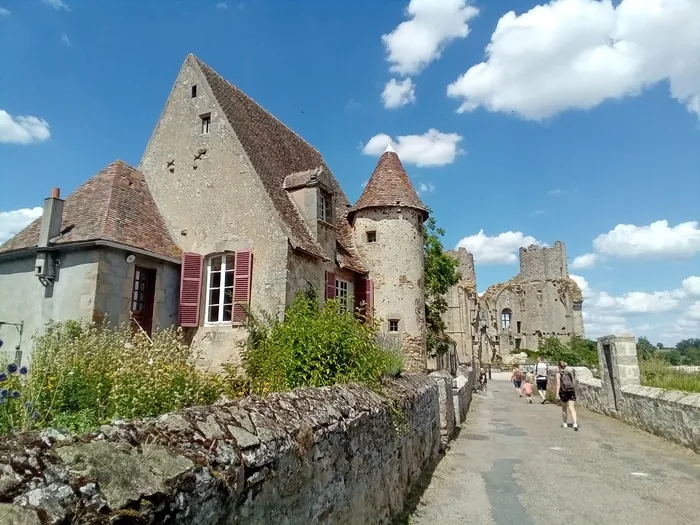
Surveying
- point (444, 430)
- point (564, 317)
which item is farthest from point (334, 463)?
point (564, 317)

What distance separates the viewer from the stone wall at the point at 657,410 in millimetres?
9117

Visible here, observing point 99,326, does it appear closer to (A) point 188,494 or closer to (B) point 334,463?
(B) point 334,463

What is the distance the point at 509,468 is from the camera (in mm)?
8258

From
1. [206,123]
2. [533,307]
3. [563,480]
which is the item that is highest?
[206,123]

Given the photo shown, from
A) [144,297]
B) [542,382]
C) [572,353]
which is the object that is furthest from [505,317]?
[144,297]

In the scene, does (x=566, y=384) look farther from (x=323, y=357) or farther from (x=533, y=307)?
(x=533, y=307)

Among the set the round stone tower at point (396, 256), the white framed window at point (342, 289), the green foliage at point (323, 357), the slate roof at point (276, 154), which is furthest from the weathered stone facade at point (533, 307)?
the green foliage at point (323, 357)

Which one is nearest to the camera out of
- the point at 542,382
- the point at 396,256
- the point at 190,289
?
the point at 190,289

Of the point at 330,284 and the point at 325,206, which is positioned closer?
the point at 330,284

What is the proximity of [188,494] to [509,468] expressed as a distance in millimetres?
7528

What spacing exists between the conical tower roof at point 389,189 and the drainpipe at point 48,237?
9605mm

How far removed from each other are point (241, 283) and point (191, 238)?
241 cm

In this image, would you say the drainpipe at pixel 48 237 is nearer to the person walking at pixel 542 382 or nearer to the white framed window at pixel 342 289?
the white framed window at pixel 342 289

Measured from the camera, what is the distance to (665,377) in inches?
500
